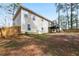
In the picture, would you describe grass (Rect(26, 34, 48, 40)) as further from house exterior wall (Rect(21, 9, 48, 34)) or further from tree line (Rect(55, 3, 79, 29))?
tree line (Rect(55, 3, 79, 29))

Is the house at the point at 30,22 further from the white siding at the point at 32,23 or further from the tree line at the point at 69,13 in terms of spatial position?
the tree line at the point at 69,13

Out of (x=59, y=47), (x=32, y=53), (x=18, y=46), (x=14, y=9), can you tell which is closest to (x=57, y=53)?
(x=59, y=47)

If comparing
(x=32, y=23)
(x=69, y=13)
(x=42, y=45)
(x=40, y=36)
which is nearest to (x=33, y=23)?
(x=32, y=23)

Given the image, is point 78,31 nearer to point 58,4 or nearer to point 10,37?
point 58,4

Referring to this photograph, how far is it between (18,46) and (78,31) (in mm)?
957

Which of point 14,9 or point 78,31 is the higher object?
point 14,9

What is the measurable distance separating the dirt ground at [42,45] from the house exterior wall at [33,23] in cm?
12

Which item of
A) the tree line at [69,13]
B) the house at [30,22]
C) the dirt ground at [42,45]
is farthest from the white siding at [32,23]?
the tree line at [69,13]

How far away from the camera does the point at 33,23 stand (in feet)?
11.3

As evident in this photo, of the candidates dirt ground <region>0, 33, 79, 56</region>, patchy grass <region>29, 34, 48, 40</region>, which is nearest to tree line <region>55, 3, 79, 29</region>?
dirt ground <region>0, 33, 79, 56</region>

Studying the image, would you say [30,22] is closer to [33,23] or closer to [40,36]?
[33,23]

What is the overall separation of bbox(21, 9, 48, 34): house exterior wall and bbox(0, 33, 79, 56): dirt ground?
12 centimetres

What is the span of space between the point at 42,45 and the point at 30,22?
402 millimetres

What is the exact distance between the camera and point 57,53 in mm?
3406
